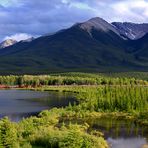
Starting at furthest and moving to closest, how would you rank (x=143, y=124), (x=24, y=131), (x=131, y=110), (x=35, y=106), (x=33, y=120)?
(x=35, y=106) < (x=131, y=110) < (x=143, y=124) < (x=33, y=120) < (x=24, y=131)

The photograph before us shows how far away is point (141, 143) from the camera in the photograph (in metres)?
86.2

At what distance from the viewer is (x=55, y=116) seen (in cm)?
11612

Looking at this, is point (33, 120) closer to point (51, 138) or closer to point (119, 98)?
point (51, 138)

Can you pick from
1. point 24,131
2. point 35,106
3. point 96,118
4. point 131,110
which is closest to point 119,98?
point 131,110

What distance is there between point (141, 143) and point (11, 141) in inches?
1295

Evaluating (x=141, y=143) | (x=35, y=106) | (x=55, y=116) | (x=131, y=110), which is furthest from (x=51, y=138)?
(x=35, y=106)

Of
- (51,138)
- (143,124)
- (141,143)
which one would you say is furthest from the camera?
(143,124)

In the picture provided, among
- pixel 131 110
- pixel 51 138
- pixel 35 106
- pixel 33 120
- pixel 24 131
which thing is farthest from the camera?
pixel 35 106

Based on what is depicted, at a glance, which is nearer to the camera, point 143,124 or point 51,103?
point 143,124

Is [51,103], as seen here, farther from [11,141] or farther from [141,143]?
[11,141]

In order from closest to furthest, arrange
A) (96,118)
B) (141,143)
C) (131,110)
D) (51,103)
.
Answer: (141,143), (96,118), (131,110), (51,103)

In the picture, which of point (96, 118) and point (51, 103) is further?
point (51, 103)

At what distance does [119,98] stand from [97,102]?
296 inches

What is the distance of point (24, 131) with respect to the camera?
259 ft
